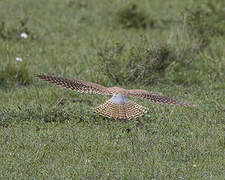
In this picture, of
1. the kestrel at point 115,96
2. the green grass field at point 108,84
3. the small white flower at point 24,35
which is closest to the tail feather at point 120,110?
the kestrel at point 115,96

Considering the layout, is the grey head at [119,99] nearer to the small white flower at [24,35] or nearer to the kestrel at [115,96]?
the kestrel at [115,96]

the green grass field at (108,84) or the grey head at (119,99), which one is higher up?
the grey head at (119,99)

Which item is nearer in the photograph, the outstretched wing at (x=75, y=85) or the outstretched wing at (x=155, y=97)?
the outstretched wing at (x=155, y=97)

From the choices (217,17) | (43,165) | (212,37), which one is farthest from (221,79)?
(43,165)

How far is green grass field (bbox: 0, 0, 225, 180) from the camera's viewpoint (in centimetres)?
466

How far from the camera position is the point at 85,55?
812cm

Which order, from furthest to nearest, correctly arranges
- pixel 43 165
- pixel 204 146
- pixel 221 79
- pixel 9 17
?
pixel 9 17
pixel 221 79
pixel 204 146
pixel 43 165

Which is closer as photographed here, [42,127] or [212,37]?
[42,127]

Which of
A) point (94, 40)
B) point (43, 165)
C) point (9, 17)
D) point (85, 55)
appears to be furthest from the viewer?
point (9, 17)

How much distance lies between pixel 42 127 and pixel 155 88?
1.92 metres

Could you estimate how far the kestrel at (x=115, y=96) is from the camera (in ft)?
17.0

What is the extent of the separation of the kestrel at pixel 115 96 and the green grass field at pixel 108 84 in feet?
0.52

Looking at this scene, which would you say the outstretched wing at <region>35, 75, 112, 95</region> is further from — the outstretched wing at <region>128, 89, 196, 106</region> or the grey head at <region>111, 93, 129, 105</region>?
the outstretched wing at <region>128, 89, 196, 106</region>

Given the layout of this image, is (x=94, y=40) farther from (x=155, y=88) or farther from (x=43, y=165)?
(x=43, y=165)
